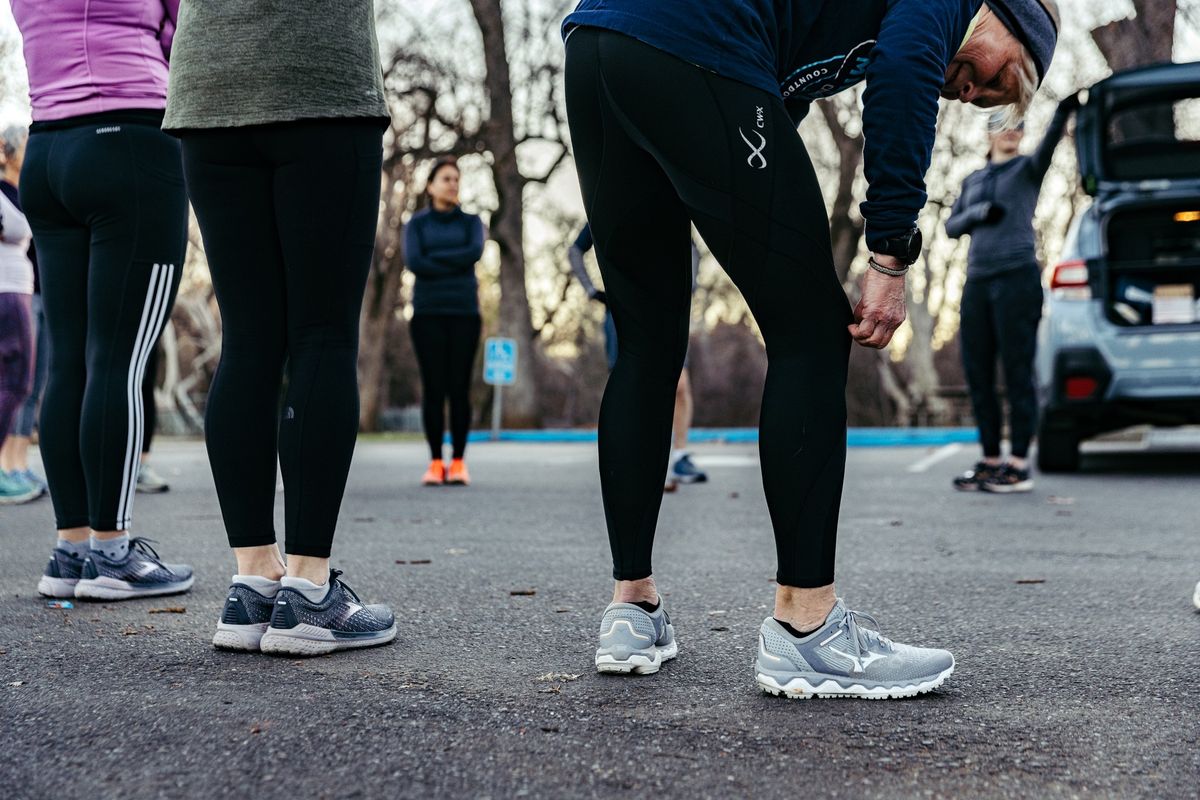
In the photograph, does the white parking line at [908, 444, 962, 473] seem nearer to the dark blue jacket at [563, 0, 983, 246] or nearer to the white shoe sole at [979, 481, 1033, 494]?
the white shoe sole at [979, 481, 1033, 494]

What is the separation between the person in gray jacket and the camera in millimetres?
6523

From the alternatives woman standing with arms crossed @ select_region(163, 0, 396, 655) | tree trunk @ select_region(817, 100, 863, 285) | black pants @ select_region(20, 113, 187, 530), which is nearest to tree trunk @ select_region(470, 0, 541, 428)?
tree trunk @ select_region(817, 100, 863, 285)

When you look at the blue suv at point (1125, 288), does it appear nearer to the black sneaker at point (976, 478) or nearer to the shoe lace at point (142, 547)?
the black sneaker at point (976, 478)

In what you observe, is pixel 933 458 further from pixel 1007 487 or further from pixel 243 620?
pixel 243 620

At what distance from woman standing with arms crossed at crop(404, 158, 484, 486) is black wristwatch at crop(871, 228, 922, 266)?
523cm

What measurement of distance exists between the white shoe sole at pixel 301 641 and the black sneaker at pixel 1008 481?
189 inches

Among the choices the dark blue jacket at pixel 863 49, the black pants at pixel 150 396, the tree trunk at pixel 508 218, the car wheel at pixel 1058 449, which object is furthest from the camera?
the tree trunk at pixel 508 218

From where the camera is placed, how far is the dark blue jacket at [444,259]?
281 inches

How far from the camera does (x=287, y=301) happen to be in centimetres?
253

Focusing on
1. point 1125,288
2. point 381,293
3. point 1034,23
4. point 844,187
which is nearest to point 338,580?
point 1034,23

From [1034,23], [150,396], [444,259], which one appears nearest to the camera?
[1034,23]

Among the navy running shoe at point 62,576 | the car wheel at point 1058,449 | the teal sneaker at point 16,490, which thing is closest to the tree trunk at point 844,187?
the car wheel at point 1058,449

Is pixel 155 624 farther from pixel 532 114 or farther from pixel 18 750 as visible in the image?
pixel 532 114

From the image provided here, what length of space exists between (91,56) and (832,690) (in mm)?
2437
